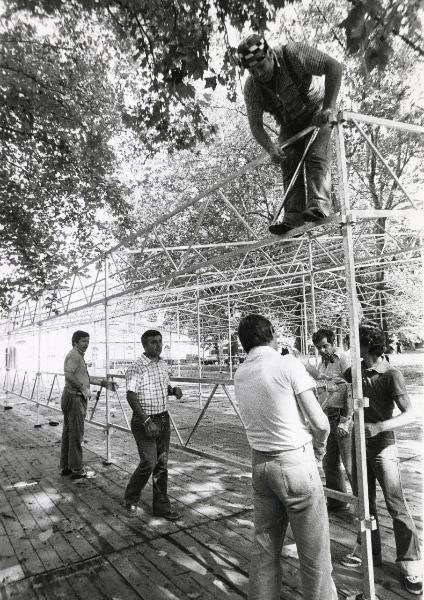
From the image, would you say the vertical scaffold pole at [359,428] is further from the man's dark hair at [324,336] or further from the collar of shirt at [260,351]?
the man's dark hair at [324,336]

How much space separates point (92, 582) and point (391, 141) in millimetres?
15110

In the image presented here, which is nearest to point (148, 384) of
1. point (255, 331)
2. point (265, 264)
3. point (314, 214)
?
point (255, 331)

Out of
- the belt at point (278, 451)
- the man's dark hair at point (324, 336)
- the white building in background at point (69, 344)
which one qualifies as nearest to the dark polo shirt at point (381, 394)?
the belt at point (278, 451)

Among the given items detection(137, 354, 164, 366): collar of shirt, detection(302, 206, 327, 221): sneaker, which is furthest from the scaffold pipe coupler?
detection(137, 354, 164, 366): collar of shirt

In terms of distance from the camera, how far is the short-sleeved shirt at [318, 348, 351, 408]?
4.41 meters

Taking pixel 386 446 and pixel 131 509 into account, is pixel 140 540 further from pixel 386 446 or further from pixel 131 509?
pixel 386 446

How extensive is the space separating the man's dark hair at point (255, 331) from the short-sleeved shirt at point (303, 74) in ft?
5.88

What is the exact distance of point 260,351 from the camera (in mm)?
2383

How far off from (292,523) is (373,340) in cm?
152

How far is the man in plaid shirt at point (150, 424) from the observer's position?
14.0ft

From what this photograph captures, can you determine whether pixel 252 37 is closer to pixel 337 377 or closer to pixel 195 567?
pixel 337 377

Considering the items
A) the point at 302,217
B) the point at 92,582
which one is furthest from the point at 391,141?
the point at 92,582

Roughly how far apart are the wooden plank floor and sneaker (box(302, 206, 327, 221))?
2.68 m

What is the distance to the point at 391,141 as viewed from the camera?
1407cm
